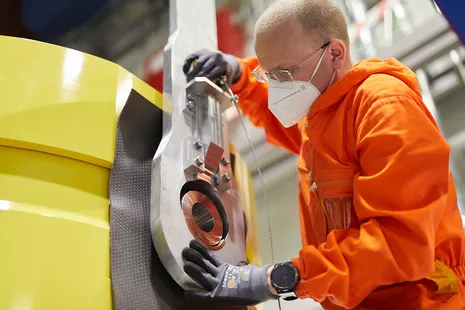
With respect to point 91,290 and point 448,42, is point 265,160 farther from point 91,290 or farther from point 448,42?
point 91,290

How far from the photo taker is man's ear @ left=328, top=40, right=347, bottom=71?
1251 mm

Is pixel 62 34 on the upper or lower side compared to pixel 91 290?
upper

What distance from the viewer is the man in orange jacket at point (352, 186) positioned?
0.99m

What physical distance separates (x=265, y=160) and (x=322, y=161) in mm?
1207

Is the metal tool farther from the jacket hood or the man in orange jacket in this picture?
the jacket hood

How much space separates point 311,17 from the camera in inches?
49.2

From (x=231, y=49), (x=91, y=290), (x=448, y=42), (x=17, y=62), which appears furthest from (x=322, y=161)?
(x=231, y=49)

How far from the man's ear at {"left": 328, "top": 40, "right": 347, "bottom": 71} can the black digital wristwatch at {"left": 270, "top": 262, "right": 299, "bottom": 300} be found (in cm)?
51

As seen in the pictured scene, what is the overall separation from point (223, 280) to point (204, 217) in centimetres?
22

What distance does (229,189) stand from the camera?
1383mm

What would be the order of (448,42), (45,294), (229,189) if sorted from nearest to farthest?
(45,294)
(229,189)
(448,42)

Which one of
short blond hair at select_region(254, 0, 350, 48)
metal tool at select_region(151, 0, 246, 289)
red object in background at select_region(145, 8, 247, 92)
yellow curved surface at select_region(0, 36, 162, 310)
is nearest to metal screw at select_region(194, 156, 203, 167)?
metal tool at select_region(151, 0, 246, 289)

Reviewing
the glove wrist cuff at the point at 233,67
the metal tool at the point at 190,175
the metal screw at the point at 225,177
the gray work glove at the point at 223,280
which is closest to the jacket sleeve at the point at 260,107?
the glove wrist cuff at the point at 233,67

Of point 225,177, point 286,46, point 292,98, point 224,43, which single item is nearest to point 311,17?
point 286,46
